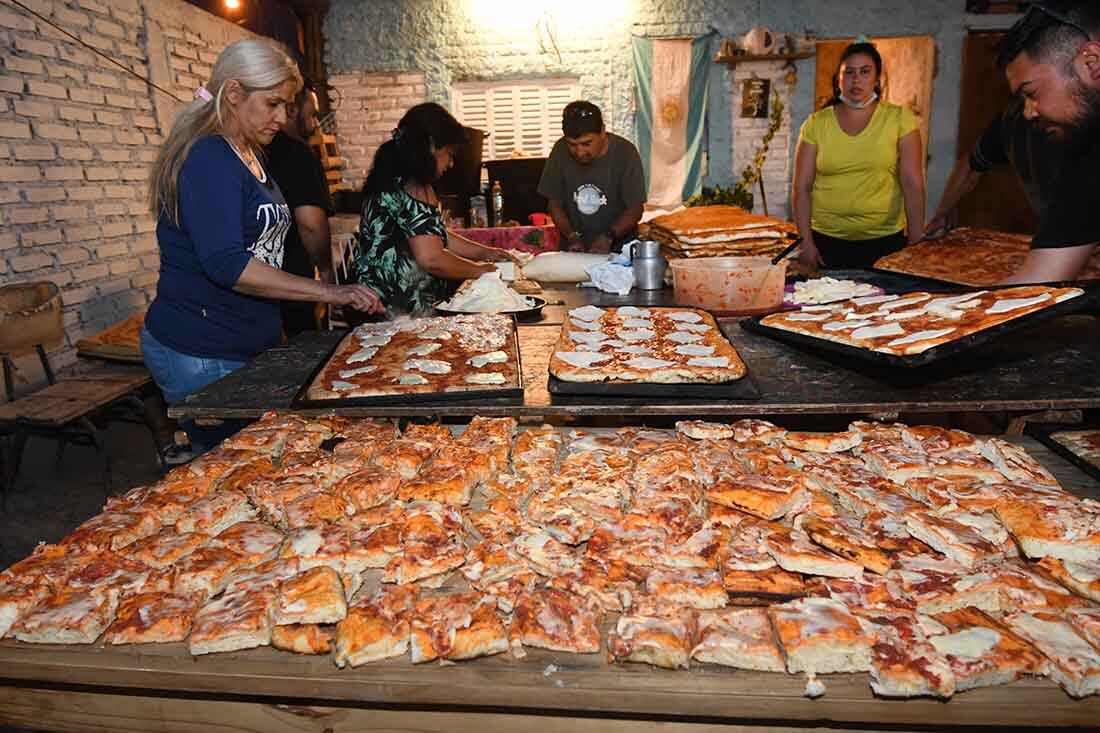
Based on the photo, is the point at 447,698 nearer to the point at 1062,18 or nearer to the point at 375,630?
the point at 375,630

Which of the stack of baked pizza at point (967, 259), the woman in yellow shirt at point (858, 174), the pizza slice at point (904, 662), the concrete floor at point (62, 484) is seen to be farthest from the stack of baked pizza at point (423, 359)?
the concrete floor at point (62, 484)

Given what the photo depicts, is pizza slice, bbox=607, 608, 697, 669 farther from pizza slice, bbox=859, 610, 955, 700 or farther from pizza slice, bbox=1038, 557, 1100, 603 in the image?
pizza slice, bbox=1038, 557, 1100, 603

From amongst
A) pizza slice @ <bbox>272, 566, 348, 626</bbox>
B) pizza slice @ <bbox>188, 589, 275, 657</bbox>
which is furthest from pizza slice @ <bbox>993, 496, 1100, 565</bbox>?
pizza slice @ <bbox>188, 589, 275, 657</bbox>

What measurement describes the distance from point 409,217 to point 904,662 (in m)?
3.19

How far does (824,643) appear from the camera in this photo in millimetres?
1075

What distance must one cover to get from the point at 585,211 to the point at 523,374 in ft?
11.7

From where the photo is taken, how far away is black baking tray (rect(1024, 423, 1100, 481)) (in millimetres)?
1640

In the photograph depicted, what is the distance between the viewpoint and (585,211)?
5.57 meters

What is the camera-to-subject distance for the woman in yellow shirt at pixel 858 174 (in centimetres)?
436

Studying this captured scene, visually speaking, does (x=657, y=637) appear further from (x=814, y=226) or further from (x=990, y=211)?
(x=990, y=211)

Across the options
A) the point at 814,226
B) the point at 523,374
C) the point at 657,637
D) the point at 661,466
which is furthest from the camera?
the point at 814,226

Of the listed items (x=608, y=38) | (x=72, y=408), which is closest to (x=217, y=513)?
(x=72, y=408)

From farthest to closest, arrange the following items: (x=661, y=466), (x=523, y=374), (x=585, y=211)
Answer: (x=585, y=211)
(x=523, y=374)
(x=661, y=466)

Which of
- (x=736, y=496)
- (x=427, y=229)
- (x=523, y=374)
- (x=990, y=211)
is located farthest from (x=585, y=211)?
(x=990, y=211)
